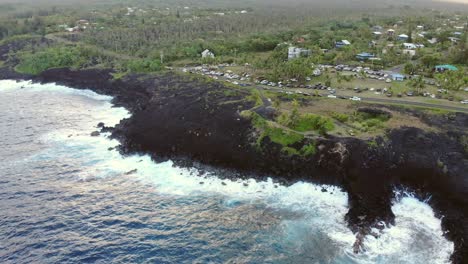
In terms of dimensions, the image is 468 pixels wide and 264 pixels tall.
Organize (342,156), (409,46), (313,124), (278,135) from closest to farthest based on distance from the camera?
(342,156) → (278,135) → (313,124) → (409,46)

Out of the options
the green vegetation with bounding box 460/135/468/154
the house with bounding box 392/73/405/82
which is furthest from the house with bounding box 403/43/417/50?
the green vegetation with bounding box 460/135/468/154

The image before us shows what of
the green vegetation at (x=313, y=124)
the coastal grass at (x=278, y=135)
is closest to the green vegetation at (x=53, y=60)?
the coastal grass at (x=278, y=135)

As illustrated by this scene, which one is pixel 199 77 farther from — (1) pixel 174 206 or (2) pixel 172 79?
(1) pixel 174 206

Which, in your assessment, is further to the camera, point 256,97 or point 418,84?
point 418,84

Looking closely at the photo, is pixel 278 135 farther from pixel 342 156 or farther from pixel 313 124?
pixel 342 156

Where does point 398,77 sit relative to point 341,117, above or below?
above

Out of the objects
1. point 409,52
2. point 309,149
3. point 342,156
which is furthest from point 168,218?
point 409,52

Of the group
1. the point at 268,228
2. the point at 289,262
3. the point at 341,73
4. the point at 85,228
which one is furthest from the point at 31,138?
the point at 341,73

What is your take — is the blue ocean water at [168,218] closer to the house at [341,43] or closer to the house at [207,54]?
the house at [207,54]
